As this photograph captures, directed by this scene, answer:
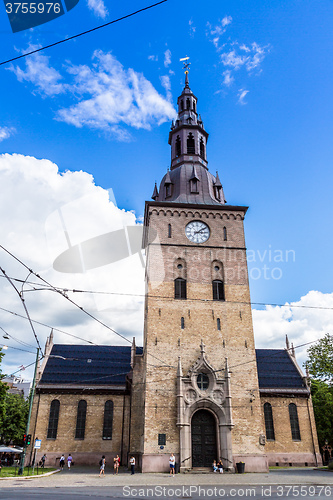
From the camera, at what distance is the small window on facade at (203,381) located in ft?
95.3

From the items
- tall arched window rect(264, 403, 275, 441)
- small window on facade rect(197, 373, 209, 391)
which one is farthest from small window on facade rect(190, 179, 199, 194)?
tall arched window rect(264, 403, 275, 441)

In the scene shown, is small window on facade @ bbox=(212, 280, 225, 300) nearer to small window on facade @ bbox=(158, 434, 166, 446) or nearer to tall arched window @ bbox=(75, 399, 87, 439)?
small window on facade @ bbox=(158, 434, 166, 446)

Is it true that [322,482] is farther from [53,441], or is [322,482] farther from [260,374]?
[53,441]

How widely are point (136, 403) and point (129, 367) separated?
639 cm

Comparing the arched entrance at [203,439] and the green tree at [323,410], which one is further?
the green tree at [323,410]

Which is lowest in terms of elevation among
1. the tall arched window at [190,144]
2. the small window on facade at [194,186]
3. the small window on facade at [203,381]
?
the small window on facade at [203,381]

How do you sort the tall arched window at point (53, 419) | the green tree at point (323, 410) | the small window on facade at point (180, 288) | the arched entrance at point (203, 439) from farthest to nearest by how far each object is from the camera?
1. the green tree at point (323, 410)
2. the tall arched window at point (53, 419)
3. the small window on facade at point (180, 288)
4. the arched entrance at point (203, 439)

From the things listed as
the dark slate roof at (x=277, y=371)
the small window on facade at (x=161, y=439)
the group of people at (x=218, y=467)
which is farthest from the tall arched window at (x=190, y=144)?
the group of people at (x=218, y=467)

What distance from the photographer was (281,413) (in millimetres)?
34844

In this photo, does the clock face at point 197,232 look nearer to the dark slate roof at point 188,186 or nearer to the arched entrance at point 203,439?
the dark slate roof at point 188,186

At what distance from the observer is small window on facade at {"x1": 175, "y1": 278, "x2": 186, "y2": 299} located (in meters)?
32.3

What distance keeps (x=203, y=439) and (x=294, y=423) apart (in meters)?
11.3

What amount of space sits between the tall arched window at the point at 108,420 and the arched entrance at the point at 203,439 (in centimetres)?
1024

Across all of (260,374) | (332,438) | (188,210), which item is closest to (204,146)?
(188,210)
